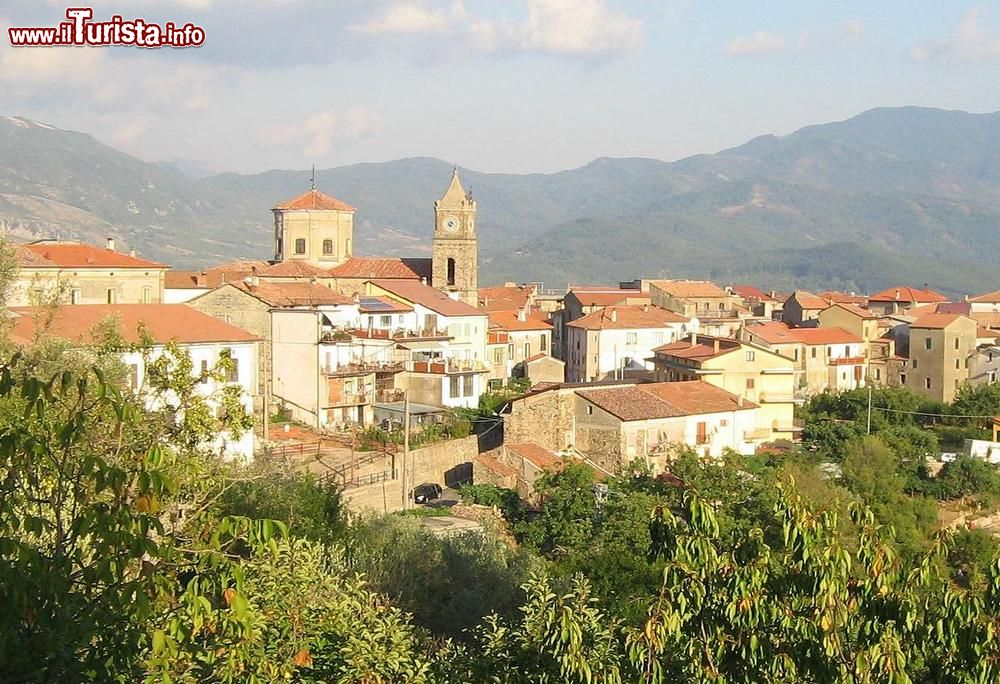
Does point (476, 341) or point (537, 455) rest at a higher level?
point (476, 341)

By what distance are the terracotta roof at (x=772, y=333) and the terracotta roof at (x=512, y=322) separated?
1105 centimetres

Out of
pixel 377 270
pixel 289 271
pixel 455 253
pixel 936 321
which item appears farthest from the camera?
pixel 455 253

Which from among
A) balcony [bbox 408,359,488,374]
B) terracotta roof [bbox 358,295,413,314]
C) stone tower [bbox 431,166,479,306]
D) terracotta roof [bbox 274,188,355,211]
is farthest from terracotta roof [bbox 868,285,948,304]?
balcony [bbox 408,359,488,374]

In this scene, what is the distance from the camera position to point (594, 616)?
10.0 meters

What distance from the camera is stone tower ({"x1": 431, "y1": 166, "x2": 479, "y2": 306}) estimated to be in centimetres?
6538

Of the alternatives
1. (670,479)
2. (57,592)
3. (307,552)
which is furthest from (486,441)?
(57,592)

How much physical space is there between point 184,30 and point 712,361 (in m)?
26.1

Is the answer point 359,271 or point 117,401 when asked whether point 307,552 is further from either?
point 359,271

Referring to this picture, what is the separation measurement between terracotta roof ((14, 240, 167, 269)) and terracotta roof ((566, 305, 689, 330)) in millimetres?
20787

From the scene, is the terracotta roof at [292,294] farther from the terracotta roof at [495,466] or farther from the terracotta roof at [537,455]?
the terracotta roof at [495,466]

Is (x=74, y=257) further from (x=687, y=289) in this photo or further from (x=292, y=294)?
(x=687, y=289)

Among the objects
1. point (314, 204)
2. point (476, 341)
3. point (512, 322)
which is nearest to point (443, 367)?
point (476, 341)

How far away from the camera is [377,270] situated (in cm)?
6172

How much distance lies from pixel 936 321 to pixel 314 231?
32.3 meters
